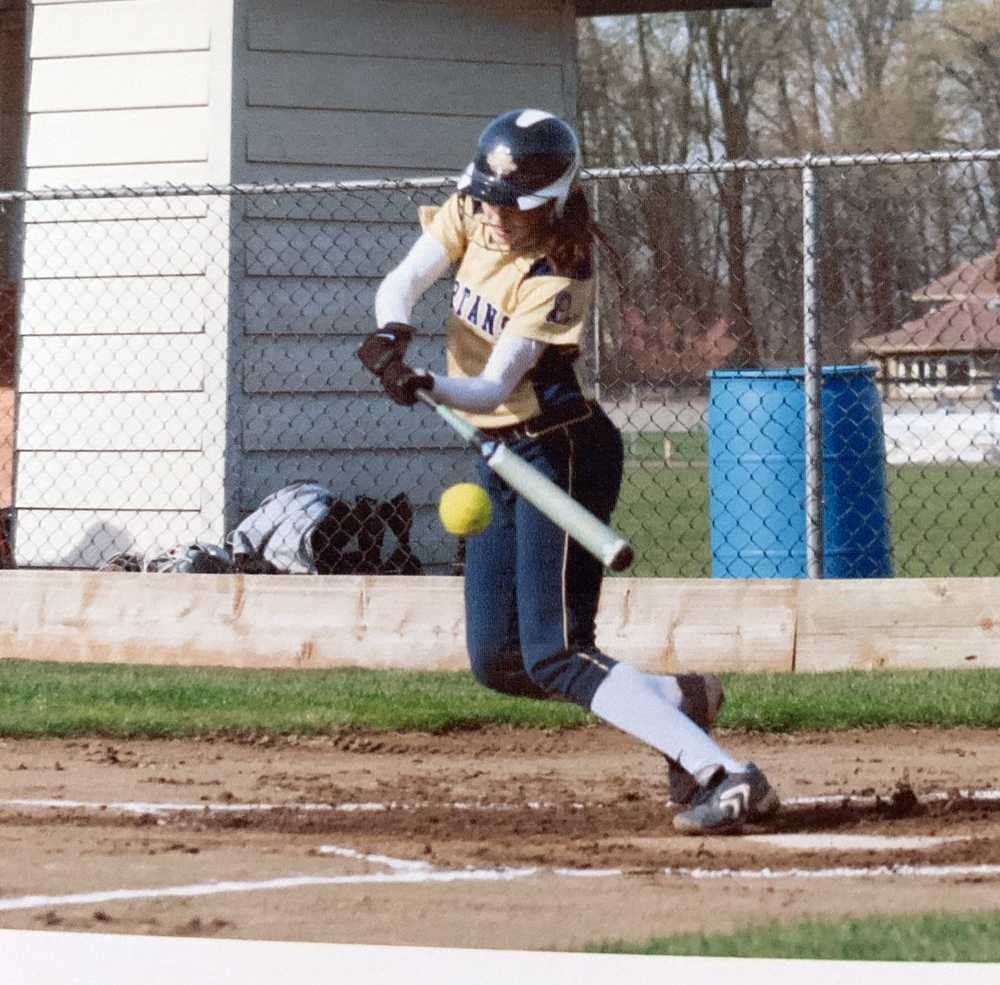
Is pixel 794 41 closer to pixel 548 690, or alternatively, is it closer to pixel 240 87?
pixel 240 87

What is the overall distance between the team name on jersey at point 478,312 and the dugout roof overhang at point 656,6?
4832 mm

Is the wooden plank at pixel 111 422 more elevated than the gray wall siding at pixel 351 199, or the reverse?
the gray wall siding at pixel 351 199

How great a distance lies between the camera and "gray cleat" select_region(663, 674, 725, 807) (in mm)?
4125

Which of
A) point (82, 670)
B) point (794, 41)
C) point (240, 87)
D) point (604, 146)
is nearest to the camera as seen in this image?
point (82, 670)

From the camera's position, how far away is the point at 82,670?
21.1 feet

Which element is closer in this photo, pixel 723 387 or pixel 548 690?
pixel 548 690

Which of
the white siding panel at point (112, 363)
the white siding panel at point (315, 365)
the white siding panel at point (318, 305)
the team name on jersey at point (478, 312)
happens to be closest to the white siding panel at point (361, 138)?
the white siding panel at point (318, 305)

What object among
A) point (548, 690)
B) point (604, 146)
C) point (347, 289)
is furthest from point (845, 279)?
point (548, 690)

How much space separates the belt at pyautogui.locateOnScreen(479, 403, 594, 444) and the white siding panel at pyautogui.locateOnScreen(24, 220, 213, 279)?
3.93m

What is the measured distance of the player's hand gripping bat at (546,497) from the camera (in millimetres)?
3744

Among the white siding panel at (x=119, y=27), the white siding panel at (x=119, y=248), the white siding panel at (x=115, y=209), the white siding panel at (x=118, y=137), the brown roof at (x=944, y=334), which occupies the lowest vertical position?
the white siding panel at (x=119, y=248)

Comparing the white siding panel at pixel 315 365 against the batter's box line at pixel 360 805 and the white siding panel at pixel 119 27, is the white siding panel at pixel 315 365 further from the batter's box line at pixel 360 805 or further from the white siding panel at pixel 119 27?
the batter's box line at pixel 360 805

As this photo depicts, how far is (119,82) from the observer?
25.8 feet

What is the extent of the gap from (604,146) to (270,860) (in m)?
16.9
